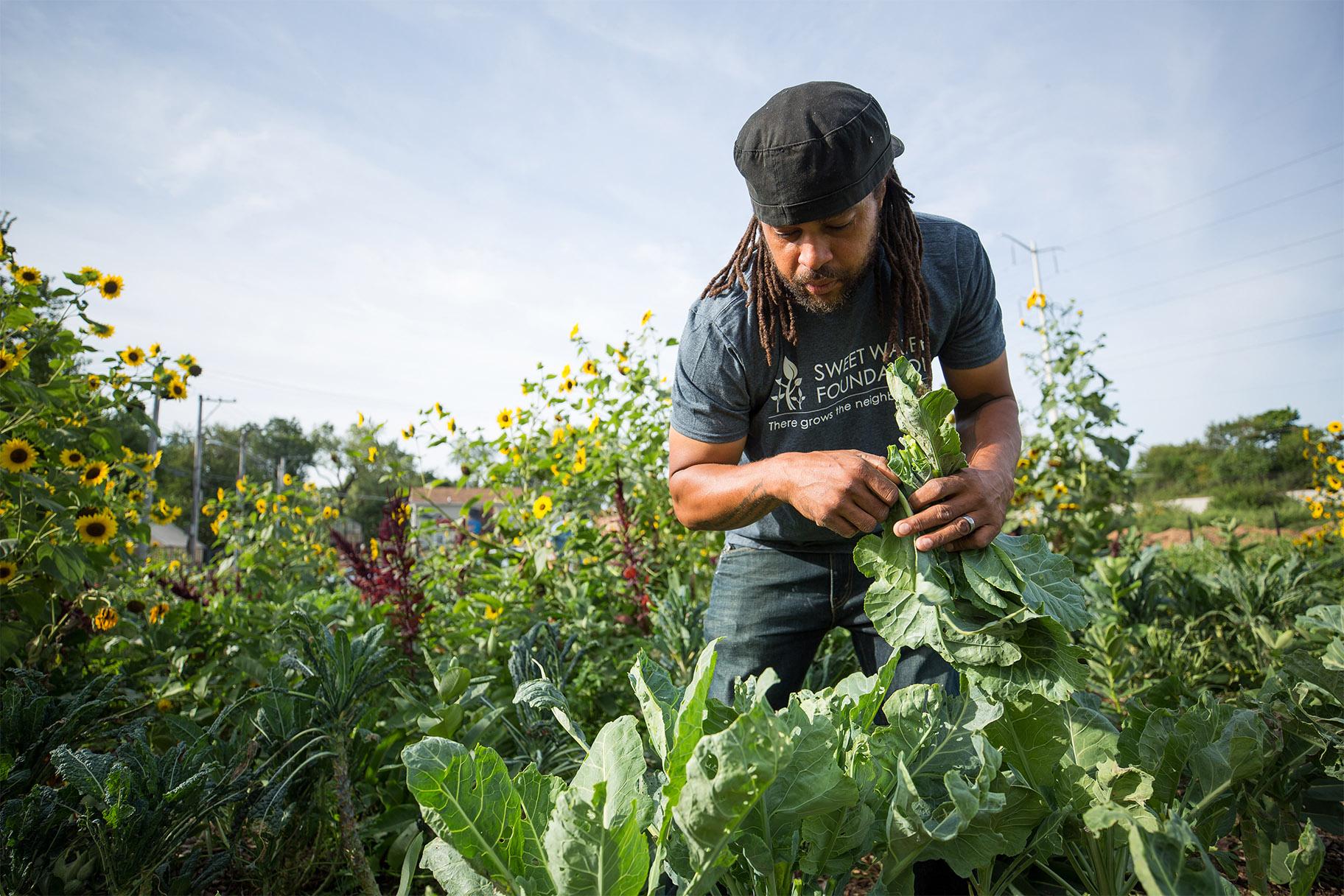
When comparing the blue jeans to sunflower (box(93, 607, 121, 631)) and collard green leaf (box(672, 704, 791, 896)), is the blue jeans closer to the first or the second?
A: collard green leaf (box(672, 704, 791, 896))

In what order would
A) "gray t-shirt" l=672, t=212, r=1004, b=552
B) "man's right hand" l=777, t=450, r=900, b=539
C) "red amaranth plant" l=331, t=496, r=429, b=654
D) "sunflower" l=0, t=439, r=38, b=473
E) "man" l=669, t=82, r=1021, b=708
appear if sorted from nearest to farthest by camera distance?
1. "man's right hand" l=777, t=450, r=900, b=539
2. "man" l=669, t=82, r=1021, b=708
3. "gray t-shirt" l=672, t=212, r=1004, b=552
4. "sunflower" l=0, t=439, r=38, b=473
5. "red amaranth plant" l=331, t=496, r=429, b=654

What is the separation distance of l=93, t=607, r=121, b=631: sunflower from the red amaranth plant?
2.29ft

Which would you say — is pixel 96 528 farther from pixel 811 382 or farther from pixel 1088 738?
pixel 1088 738

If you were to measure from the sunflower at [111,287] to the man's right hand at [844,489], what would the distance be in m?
3.40

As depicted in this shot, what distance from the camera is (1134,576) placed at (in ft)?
12.6

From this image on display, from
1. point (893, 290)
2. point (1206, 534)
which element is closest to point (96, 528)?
point (893, 290)

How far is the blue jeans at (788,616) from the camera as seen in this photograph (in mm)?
2148

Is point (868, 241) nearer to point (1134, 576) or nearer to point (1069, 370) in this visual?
point (1134, 576)

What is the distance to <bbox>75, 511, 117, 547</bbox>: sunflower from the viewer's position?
2617mm

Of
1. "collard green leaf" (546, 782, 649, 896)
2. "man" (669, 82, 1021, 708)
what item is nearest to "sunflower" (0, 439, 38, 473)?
"man" (669, 82, 1021, 708)

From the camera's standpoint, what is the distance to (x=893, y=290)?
2.11m

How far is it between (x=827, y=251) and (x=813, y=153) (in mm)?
247

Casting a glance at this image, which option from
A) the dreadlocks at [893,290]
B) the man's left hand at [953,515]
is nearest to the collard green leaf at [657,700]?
the man's left hand at [953,515]

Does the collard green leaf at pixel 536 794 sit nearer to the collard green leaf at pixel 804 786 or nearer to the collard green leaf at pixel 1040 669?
the collard green leaf at pixel 804 786
